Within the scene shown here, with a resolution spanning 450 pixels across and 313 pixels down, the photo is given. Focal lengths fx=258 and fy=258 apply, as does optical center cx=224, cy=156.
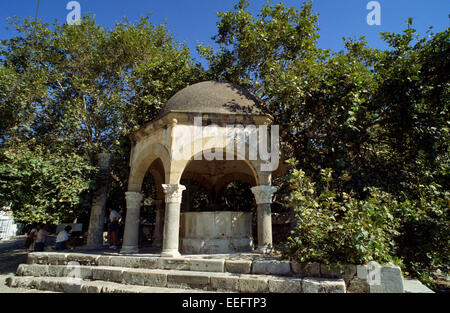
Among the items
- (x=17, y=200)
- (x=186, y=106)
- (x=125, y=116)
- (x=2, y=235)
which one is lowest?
(x=2, y=235)

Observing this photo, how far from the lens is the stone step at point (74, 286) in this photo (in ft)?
15.2

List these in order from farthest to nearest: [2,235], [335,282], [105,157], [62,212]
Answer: [2,235] < [105,157] < [62,212] < [335,282]

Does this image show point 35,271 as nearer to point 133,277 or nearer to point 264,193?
point 133,277

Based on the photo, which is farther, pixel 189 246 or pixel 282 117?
pixel 282 117

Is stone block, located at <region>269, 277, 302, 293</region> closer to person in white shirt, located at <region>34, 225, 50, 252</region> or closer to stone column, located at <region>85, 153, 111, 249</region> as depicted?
stone column, located at <region>85, 153, 111, 249</region>

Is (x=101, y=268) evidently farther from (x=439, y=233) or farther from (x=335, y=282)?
(x=439, y=233)

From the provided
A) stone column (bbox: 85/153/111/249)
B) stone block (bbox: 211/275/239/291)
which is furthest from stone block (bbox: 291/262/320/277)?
stone column (bbox: 85/153/111/249)

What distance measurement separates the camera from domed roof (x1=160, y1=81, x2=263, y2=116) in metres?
6.89

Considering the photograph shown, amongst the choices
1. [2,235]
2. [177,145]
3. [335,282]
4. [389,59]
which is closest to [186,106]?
[177,145]

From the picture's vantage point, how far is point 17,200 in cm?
734

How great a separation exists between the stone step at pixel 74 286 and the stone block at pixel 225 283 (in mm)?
286

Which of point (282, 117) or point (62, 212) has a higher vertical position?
point (282, 117)

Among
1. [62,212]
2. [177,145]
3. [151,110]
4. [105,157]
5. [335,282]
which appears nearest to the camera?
[335,282]

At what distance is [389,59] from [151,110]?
27.7 ft
